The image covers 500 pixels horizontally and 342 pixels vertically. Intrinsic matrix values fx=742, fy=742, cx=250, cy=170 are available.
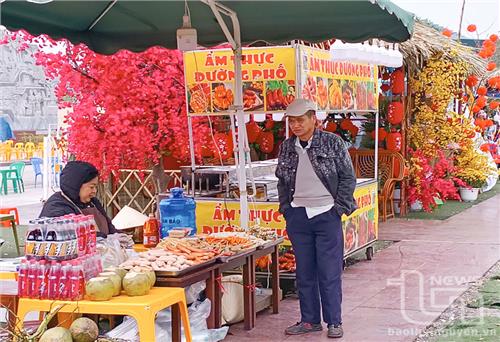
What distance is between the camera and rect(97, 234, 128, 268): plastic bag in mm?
4547

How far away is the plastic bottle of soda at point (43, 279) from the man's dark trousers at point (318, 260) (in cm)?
217

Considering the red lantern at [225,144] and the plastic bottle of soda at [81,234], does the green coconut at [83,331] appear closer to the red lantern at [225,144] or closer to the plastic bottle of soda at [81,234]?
the plastic bottle of soda at [81,234]

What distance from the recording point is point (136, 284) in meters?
4.08

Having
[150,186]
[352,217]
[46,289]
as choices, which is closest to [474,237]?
[352,217]

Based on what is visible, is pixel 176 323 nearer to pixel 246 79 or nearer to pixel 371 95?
pixel 246 79

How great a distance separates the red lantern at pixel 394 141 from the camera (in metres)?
12.2

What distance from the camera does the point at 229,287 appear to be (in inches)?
231

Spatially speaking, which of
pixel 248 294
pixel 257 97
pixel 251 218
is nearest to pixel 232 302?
pixel 248 294

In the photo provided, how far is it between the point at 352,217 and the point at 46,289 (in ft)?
14.6

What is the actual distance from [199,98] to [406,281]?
9.30 feet

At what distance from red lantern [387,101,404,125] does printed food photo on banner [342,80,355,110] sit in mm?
4153

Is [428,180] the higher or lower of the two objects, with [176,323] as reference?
higher

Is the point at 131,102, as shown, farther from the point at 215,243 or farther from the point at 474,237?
the point at 474,237

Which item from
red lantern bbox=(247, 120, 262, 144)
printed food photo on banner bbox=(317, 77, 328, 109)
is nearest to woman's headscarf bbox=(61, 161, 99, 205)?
printed food photo on banner bbox=(317, 77, 328, 109)
